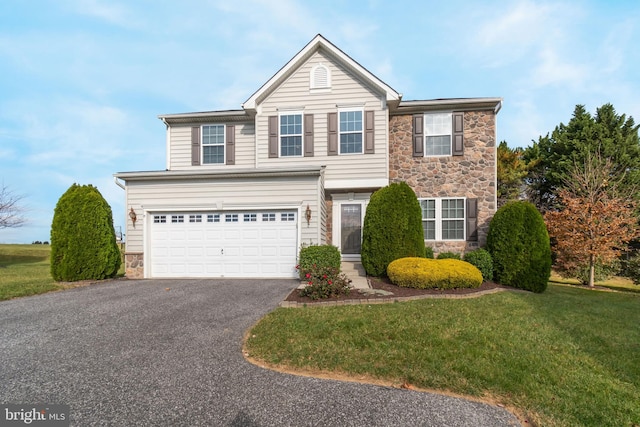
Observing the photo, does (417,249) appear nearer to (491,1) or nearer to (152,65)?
(491,1)

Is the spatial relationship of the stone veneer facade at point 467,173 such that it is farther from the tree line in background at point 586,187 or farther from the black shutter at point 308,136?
the tree line in background at point 586,187

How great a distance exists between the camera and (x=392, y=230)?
10.0 m

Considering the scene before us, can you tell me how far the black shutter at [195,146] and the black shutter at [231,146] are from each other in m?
1.23

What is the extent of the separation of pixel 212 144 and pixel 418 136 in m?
8.35

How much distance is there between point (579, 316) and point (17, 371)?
9.50 metres

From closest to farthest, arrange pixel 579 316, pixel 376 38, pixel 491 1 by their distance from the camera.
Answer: pixel 579 316 → pixel 491 1 → pixel 376 38

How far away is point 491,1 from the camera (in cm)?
754

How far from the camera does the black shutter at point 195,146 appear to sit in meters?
14.0

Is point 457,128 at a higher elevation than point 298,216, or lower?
higher

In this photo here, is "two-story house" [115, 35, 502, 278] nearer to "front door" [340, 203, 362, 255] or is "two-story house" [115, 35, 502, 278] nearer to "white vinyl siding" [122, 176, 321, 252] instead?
"front door" [340, 203, 362, 255]

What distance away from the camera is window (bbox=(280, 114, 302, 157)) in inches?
511

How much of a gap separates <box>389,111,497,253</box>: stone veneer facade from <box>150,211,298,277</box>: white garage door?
5.37 metres

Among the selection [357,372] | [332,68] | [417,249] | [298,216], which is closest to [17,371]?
[357,372]

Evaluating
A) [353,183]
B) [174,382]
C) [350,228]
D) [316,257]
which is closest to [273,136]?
[353,183]
